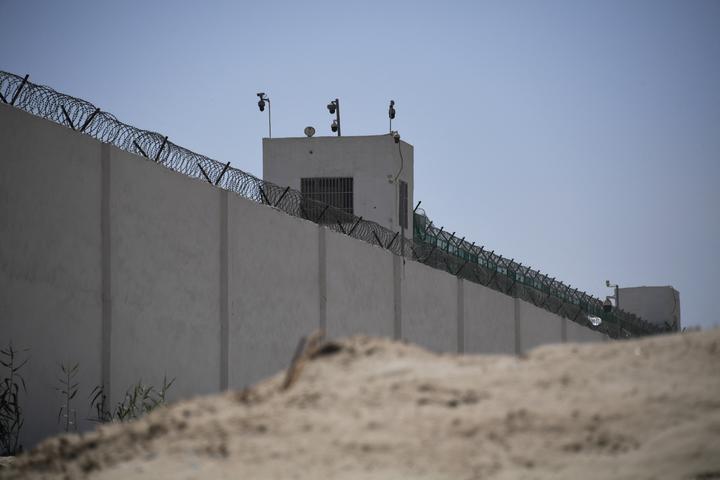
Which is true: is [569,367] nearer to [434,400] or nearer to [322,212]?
[434,400]

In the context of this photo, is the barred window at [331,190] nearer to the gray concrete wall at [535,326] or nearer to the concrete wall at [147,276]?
the gray concrete wall at [535,326]

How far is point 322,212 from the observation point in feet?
62.7

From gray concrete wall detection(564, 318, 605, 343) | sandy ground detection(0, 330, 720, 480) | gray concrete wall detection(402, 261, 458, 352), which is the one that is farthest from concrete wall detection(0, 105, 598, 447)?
gray concrete wall detection(564, 318, 605, 343)

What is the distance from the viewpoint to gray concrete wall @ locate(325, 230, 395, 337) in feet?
62.5

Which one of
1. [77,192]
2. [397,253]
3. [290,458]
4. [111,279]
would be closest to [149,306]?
[111,279]

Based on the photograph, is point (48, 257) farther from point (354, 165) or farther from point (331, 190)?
point (331, 190)

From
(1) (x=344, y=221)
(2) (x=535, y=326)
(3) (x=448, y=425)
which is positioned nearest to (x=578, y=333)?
(2) (x=535, y=326)

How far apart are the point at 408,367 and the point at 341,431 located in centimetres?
67

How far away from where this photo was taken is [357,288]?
1995cm

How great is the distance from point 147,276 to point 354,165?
15839 millimetres

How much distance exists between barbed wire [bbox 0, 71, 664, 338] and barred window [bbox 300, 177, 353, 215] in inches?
78.6

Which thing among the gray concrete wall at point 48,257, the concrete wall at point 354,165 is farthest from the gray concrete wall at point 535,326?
the gray concrete wall at point 48,257

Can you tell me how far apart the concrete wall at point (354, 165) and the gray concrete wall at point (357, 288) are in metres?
8.01

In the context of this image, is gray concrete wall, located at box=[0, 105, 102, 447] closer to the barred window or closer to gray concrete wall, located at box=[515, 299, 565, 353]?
gray concrete wall, located at box=[515, 299, 565, 353]
